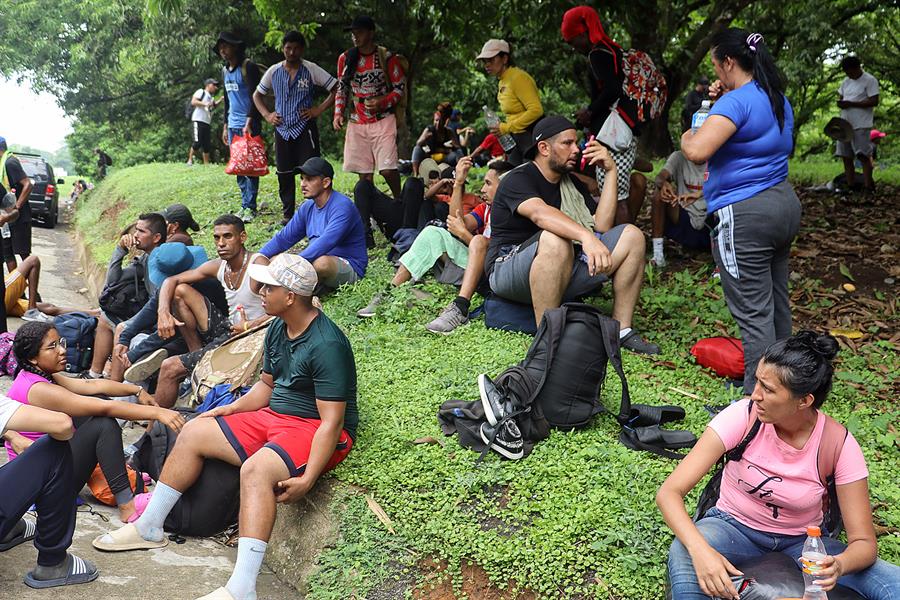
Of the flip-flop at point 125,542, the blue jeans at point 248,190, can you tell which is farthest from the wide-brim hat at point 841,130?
the flip-flop at point 125,542

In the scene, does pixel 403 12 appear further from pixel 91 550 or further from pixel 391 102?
pixel 91 550

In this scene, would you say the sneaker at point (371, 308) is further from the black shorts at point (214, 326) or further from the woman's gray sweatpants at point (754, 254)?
the woman's gray sweatpants at point (754, 254)

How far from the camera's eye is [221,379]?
620 centimetres

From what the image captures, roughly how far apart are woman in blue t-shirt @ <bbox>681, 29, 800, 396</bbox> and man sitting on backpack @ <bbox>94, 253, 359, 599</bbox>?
2.32 meters

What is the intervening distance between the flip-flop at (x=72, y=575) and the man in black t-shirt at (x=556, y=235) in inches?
126

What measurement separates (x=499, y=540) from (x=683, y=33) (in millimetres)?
14382

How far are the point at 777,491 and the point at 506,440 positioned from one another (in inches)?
63.6

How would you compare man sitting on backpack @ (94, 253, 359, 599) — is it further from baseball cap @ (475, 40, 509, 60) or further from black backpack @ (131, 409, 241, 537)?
baseball cap @ (475, 40, 509, 60)

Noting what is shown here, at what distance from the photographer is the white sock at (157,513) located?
468 centimetres

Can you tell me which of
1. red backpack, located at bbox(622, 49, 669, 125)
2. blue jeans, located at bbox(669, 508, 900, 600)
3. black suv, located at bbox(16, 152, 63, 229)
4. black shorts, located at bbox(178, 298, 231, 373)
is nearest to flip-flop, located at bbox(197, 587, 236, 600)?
blue jeans, located at bbox(669, 508, 900, 600)

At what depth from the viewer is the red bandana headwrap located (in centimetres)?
736

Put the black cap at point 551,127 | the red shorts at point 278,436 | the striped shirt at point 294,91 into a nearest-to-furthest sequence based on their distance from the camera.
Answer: the red shorts at point 278,436 < the black cap at point 551,127 < the striped shirt at point 294,91

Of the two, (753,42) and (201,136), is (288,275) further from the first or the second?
(201,136)

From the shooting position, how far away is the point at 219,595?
403 centimetres
